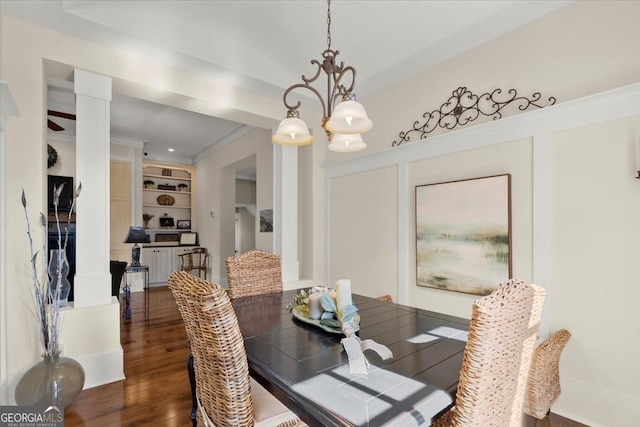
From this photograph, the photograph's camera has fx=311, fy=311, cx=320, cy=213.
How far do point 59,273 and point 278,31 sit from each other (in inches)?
101

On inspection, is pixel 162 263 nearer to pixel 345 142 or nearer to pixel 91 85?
pixel 91 85

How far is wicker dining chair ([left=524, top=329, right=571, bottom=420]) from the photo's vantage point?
5.77 ft

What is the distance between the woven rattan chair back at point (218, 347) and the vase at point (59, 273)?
58.7 inches

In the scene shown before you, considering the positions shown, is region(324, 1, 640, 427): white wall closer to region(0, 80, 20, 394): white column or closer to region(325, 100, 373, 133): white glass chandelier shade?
region(325, 100, 373, 133): white glass chandelier shade

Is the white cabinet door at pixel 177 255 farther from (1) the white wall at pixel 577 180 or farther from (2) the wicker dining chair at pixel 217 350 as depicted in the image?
(2) the wicker dining chair at pixel 217 350

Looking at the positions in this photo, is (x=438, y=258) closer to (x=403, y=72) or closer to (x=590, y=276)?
(x=590, y=276)

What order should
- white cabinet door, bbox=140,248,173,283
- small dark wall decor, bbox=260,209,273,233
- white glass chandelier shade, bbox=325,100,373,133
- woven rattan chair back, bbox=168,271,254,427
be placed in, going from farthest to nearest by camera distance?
1. white cabinet door, bbox=140,248,173,283
2. small dark wall decor, bbox=260,209,273,233
3. white glass chandelier shade, bbox=325,100,373,133
4. woven rattan chair back, bbox=168,271,254,427

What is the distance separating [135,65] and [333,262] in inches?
113

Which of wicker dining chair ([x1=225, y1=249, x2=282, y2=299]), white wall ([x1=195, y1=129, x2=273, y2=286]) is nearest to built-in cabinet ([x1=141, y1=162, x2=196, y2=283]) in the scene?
white wall ([x1=195, y1=129, x2=273, y2=286])

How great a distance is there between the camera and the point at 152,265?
653 centimetres

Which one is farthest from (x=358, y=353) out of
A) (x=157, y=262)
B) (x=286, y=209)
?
(x=157, y=262)

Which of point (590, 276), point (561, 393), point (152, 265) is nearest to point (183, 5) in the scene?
point (590, 276)

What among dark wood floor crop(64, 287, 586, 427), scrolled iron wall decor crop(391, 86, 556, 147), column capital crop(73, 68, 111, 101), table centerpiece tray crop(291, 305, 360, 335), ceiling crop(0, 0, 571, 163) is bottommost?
dark wood floor crop(64, 287, 586, 427)

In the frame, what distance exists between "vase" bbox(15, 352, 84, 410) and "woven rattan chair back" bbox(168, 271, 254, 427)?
1553mm
